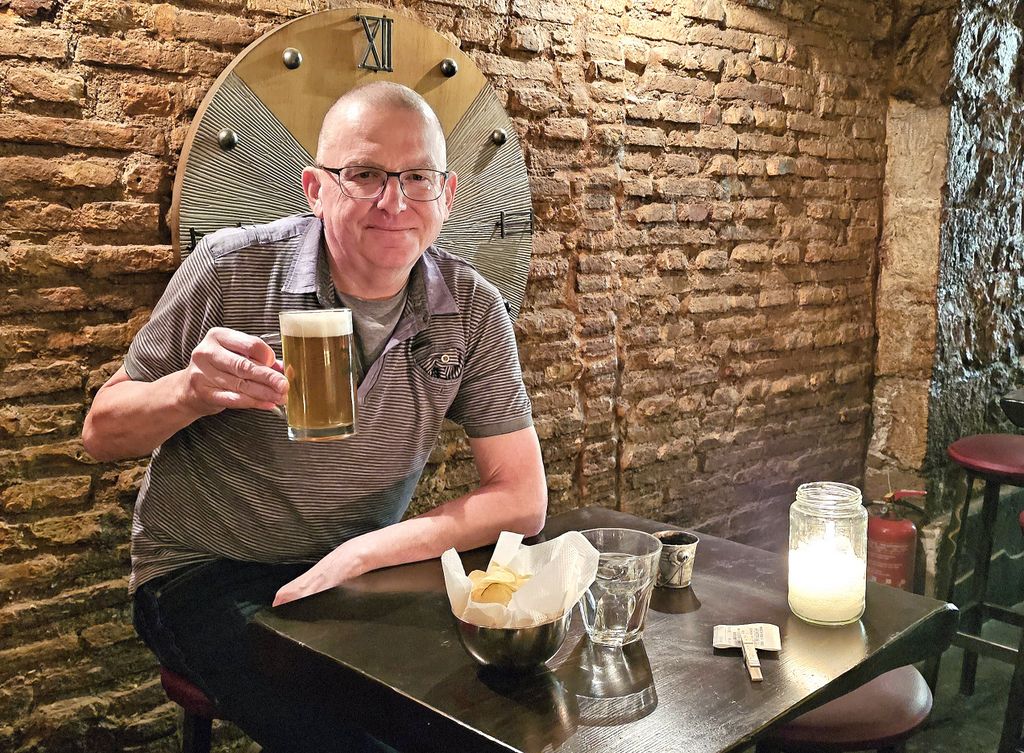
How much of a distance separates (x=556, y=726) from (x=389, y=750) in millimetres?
473

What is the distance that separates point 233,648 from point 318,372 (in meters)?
0.55

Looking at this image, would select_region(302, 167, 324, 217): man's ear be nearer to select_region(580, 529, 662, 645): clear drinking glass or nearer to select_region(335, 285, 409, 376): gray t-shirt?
select_region(335, 285, 409, 376): gray t-shirt

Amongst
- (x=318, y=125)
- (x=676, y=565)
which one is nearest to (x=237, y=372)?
(x=676, y=565)

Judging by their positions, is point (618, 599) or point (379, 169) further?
point (379, 169)

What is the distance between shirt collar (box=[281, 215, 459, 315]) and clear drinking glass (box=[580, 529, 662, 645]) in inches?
29.4

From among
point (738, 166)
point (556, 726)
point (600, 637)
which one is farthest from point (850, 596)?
point (738, 166)

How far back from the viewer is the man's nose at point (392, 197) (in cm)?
166

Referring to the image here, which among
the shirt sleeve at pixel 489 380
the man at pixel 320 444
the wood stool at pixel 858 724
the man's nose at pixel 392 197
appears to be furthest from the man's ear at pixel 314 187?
→ the wood stool at pixel 858 724

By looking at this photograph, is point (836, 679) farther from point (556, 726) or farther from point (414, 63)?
point (414, 63)

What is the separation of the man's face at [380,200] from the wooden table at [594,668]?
0.61 meters

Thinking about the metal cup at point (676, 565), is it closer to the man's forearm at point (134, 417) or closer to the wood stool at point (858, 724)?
the wood stool at point (858, 724)

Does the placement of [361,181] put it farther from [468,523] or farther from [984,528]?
[984,528]

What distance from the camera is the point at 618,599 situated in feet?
4.01

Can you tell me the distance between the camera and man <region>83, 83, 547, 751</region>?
1.62 meters
